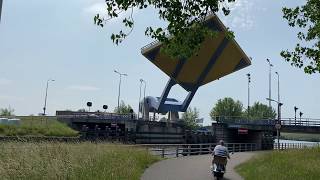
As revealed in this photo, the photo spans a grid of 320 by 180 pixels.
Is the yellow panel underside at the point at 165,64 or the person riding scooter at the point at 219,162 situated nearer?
the person riding scooter at the point at 219,162

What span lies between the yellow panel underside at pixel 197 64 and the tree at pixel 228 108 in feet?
127

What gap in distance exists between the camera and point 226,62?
8738 centimetres

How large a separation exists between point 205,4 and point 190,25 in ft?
1.96

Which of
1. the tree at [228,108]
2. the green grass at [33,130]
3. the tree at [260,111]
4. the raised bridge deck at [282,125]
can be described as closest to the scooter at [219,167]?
the green grass at [33,130]

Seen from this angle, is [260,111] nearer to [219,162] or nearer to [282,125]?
[282,125]

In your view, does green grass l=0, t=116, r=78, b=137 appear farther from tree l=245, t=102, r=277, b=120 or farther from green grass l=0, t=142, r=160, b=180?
tree l=245, t=102, r=277, b=120

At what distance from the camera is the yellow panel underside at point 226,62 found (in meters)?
84.1

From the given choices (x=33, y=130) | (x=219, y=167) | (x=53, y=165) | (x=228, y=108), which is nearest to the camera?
(x=53, y=165)

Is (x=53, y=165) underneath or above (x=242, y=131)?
underneath

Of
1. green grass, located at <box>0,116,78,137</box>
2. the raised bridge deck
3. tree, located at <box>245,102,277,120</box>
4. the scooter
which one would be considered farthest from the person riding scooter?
tree, located at <box>245,102,277,120</box>

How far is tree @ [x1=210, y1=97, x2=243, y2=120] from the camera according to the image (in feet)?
429

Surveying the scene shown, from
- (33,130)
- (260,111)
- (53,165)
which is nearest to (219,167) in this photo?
(53,165)

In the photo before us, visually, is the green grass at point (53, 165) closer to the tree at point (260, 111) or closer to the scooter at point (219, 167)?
the scooter at point (219, 167)

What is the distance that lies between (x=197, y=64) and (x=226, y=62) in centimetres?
522
